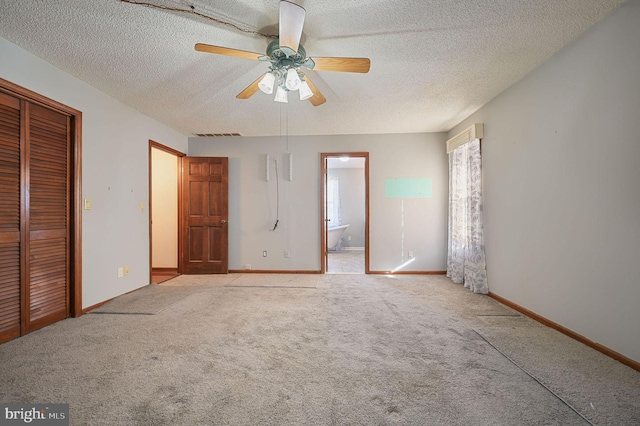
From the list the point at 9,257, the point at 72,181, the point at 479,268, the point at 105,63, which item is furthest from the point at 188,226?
the point at 479,268

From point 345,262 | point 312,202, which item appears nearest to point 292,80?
point 312,202

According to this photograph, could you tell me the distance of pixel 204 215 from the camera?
4641 millimetres

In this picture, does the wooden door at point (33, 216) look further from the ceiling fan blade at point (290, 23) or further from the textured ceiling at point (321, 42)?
the ceiling fan blade at point (290, 23)

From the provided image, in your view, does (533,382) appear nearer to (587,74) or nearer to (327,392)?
(327,392)

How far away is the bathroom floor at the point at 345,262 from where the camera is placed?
4996 millimetres

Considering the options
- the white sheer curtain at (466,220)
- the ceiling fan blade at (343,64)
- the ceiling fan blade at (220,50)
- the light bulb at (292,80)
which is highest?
the ceiling fan blade at (220,50)

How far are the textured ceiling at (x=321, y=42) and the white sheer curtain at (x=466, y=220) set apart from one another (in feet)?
2.68

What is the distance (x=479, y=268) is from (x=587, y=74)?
2259 mm

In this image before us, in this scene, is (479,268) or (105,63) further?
(479,268)

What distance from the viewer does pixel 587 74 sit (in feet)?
6.74

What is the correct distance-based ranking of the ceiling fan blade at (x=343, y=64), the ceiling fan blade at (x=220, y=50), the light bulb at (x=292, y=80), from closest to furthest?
the ceiling fan blade at (x=220, y=50) → the ceiling fan blade at (x=343, y=64) → the light bulb at (x=292, y=80)

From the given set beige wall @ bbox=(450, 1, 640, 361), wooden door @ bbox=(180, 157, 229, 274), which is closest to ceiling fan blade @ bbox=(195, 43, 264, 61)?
beige wall @ bbox=(450, 1, 640, 361)

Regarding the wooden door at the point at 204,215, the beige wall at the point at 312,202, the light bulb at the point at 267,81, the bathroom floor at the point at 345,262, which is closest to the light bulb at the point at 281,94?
the light bulb at the point at 267,81

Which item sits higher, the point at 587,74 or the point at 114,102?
the point at 114,102
